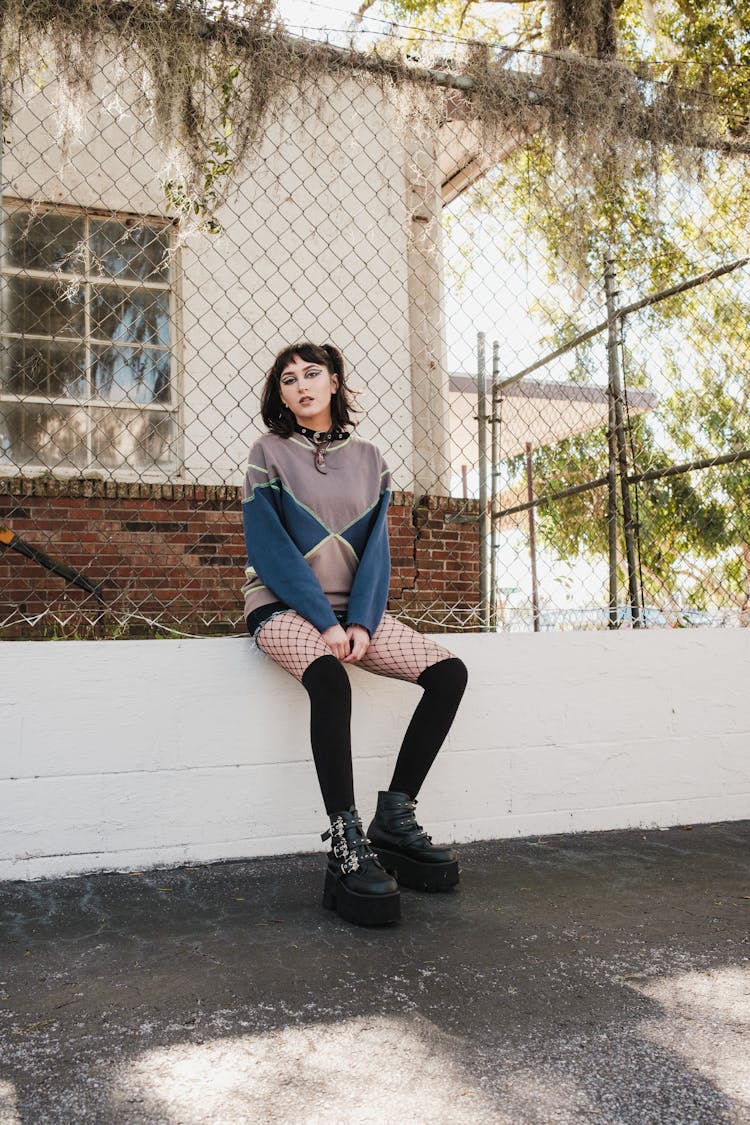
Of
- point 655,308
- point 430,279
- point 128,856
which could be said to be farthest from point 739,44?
point 128,856

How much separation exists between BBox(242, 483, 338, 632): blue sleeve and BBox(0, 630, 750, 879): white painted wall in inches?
12.9

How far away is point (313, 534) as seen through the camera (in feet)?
8.89

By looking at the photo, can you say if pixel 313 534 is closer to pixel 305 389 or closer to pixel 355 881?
pixel 305 389

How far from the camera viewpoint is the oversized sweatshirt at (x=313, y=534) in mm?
2611

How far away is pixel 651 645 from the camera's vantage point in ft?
11.0

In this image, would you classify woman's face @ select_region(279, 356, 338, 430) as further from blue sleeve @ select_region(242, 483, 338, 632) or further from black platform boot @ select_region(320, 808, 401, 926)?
black platform boot @ select_region(320, 808, 401, 926)

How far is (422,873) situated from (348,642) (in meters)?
0.64

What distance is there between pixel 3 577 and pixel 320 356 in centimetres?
237

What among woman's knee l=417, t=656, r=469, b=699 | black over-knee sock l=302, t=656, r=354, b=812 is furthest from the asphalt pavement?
woman's knee l=417, t=656, r=469, b=699

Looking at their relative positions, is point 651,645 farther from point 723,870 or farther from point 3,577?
point 3,577

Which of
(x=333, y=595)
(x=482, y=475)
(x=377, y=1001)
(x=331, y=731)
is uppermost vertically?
(x=482, y=475)

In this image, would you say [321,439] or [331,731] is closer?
[331,731]

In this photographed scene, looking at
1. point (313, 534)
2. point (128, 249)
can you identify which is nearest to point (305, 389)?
point (313, 534)

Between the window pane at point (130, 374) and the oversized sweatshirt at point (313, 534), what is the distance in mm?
2529
